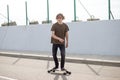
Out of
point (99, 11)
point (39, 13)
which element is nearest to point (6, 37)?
point (39, 13)

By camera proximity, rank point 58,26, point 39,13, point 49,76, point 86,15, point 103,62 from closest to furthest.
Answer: point 49,76 → point 58,26 → point 103,62 → point 86,15 → point 39,13

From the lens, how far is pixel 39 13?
1909 cm

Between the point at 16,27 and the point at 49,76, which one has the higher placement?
the point at 16,27

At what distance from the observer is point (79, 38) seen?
16969mm

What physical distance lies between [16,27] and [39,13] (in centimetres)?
334

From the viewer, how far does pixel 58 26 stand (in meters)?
9.93

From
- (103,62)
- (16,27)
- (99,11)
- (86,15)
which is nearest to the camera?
(103,62)

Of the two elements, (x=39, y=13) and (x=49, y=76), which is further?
(x=39, y=13)

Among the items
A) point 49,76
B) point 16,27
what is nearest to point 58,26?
point 49,76

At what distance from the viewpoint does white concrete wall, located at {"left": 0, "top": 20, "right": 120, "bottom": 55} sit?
1534 cm

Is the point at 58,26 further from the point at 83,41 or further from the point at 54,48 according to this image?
the point at 83,41

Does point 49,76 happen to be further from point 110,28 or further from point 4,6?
point 4,6

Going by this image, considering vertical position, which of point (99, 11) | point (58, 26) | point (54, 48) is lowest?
point (54, 48)

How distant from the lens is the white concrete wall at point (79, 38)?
15344 millimetres
